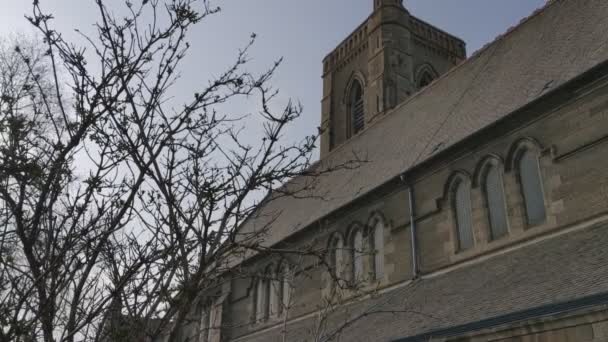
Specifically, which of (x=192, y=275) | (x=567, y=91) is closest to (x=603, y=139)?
(x=567, y=91)

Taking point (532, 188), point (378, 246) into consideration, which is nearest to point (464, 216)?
point (532, 188)

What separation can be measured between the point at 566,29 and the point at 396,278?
685 cm

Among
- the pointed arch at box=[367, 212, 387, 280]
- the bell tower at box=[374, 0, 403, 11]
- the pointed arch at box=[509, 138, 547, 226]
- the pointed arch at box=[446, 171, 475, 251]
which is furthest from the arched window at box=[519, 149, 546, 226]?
the bell tower at box=[374, 0, 403, 11]

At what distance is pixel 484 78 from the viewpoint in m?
15.3

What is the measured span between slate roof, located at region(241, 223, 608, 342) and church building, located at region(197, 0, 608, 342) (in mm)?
33

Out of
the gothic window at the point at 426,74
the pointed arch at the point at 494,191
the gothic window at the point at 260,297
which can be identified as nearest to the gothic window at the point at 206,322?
the gothic window at the point at 260,297

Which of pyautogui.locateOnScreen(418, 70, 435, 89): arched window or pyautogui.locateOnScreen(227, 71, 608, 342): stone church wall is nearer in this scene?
pyautogui.locateOnScreen(227, 71, 608, 342): stone church wall

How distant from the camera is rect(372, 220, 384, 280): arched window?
14.4 meters

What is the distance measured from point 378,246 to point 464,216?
289 centimetres

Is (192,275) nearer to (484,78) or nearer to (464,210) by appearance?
(464,210)

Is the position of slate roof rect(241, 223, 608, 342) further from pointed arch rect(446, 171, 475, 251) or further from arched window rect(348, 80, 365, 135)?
arched window rect(348, 80, 365, 135)

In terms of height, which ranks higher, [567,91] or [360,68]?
[360,68]

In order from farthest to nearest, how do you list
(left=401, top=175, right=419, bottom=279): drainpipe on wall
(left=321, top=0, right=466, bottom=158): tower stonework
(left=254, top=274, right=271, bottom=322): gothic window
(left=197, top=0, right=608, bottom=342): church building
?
1. (left=321, top=0, right=466, bottom=158): tower stonework
2. (left=254, top=274, right=271, bottom=322): gothic window
3. (left=401, top=175, right=419, bottom=279): drainpipe on wall
4. (left=197, top=0, right=608, bottom=342): church building

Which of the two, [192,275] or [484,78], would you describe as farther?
[484,78]
